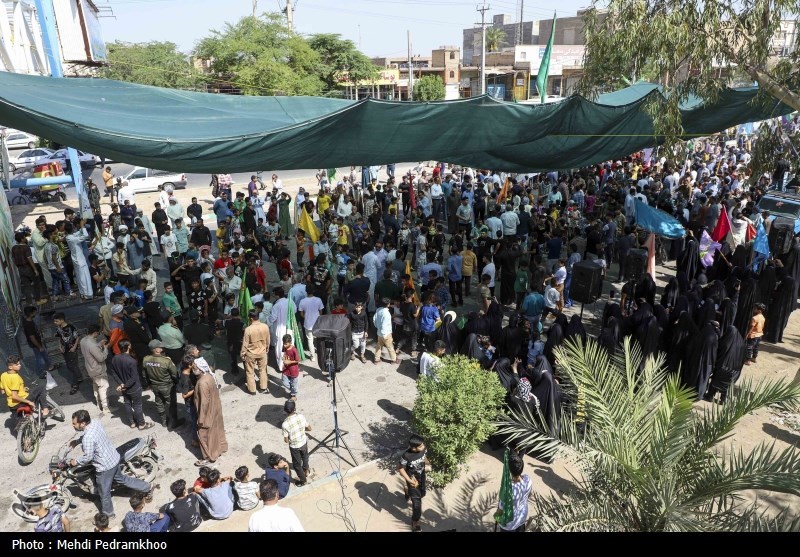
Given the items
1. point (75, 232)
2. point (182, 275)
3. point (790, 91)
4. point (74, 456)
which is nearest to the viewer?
point (74, 456)

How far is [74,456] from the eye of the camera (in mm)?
6746

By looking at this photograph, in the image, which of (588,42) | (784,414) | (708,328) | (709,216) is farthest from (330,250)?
(709,216)

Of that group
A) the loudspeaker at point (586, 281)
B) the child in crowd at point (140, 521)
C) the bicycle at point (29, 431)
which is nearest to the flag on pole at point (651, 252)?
the loudspeaker at point (586, 281)

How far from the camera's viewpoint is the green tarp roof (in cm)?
698

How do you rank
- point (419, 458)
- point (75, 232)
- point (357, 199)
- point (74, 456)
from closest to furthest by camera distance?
1. point (419, 458)
2. point (74, 456)
3. point (75, 232)
4. point (357, 199)

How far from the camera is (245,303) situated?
971cm

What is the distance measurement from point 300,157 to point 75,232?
23.7 ft

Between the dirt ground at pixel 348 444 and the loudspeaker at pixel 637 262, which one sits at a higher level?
the loudspeaker at pixel 637 262

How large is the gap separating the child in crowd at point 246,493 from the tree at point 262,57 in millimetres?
33543

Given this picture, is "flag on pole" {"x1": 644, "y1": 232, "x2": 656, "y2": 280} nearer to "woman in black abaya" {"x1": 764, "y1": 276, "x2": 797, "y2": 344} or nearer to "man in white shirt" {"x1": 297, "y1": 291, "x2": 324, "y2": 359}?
"woman in black abaya" {"x1": 764, "y1": 276, "x2": 797, "y2": 344}

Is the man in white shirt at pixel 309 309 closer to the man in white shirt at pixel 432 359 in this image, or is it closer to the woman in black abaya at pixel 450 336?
the woman in black abaya at pixel 450 336

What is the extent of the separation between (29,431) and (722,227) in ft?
48.8

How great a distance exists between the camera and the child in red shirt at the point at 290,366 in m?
8.40

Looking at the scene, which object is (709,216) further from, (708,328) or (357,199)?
(357,199)
